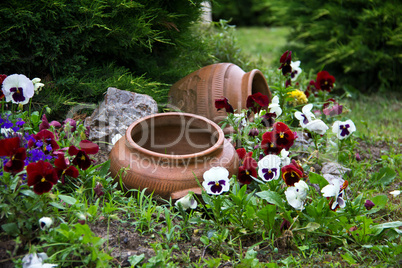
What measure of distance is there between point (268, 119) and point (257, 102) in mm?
148

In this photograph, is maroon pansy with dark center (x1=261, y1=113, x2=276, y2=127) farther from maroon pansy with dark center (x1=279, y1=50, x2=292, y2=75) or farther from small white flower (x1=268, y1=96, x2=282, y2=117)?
maroon pansy with dark center (x1=279, y1=50, x2=292, y2=75)

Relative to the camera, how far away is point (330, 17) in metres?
5.11

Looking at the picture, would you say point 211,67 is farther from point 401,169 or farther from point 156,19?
point 401,169

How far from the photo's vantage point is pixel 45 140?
2057mm

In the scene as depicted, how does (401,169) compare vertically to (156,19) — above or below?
below

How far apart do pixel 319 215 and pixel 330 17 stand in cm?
372

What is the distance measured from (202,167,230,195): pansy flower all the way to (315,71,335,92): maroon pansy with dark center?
1787mm

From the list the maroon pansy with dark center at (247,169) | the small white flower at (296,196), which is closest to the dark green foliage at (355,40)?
the maroon pansy with dark center at (247,169)

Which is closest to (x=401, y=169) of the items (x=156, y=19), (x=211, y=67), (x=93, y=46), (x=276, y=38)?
(x=211, y=67)

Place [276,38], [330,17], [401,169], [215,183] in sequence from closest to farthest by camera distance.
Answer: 1. [215,183]
2. [401,169]
3. [330,17]
4. [276,38]

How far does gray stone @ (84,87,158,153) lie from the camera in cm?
284

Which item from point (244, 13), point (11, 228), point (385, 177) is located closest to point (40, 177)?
point (11, 228)

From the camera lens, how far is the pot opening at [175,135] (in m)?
2.62

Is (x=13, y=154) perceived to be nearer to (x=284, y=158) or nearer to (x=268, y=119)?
(x=284, y=158)
